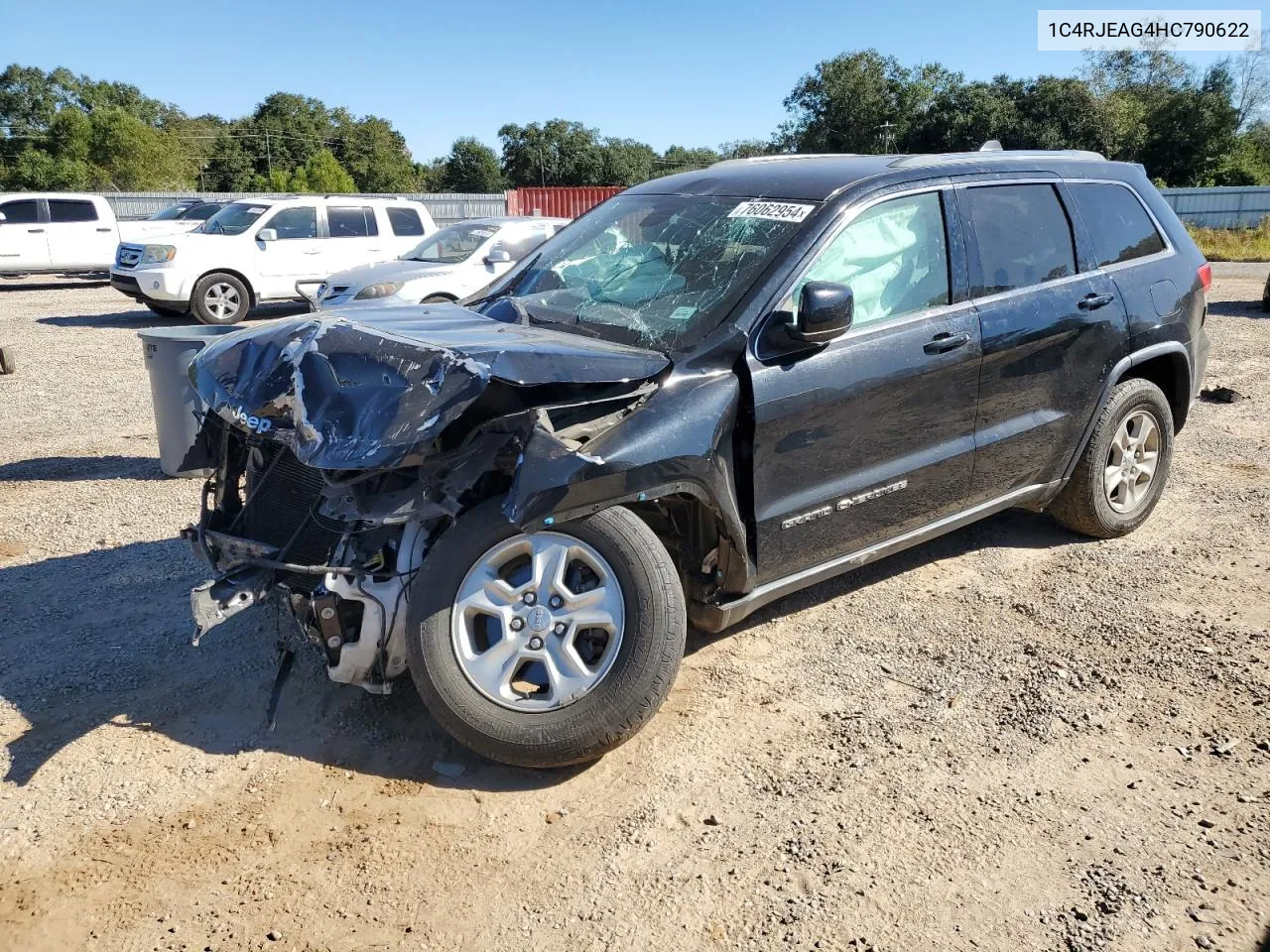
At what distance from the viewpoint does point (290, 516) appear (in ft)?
11.9

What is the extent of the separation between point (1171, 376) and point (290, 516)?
4.58 metres

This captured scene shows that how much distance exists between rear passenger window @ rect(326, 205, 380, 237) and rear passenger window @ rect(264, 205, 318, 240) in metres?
0.25

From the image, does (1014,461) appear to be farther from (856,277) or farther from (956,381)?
(856,277)

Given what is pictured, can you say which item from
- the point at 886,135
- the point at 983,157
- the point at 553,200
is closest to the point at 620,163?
the point at 886,135

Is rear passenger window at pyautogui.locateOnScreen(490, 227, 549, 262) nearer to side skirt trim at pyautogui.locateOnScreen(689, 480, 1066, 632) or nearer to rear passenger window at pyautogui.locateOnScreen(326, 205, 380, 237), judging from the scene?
rear passenger window at pyautogui.locateOnScreen(326, 205, 380, 237)

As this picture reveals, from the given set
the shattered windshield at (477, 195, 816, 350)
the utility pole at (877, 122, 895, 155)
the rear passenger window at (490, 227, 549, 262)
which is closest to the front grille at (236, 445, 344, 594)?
the shattered windshield at (477, 195, 816, 350)

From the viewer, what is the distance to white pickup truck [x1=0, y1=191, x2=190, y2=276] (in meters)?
19.7

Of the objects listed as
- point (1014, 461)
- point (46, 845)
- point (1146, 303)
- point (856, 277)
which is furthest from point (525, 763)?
point (1146, 303)

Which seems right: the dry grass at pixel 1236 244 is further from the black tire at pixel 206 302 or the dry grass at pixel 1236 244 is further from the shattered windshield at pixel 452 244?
the black tire at pixel 206 302

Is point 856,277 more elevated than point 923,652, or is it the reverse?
point 856,277

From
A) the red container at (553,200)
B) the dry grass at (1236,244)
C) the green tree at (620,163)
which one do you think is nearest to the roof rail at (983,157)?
the dry grass at (1236,244)

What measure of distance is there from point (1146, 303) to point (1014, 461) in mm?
1247

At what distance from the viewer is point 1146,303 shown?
16.3ft

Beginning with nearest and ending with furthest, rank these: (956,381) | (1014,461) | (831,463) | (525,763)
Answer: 1. (525,763)
2. (831,463)
3. (956,381)
4. (1014,461)
